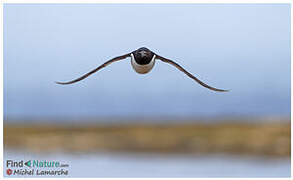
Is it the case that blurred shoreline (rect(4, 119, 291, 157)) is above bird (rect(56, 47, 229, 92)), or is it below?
below

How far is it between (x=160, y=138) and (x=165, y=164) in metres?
2.28

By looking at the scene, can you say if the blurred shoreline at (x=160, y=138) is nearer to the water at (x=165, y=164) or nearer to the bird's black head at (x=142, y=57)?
the water at (x=165, y=164)

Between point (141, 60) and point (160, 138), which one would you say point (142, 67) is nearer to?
point (141, 60)

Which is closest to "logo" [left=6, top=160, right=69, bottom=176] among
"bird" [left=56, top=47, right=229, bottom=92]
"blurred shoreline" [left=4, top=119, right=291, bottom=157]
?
"bird" [left=56, top=47, right=229, bottom=92]

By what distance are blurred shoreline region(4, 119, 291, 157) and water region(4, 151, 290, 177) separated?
426 millimetres

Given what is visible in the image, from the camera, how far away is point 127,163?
9555 mm

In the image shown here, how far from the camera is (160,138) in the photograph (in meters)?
11.7

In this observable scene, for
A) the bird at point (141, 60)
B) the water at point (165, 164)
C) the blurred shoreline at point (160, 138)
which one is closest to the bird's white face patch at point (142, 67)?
the bird at point (141, 60)

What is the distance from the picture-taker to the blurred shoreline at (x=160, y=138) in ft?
34.8

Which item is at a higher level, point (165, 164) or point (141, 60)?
point (141, 60)

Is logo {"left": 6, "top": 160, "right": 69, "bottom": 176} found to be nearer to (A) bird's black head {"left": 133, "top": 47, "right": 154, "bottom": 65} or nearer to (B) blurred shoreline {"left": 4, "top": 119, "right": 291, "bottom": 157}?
(A) bird's black head {"left": 133, "top": 47, "right": 154, "bottom": 65}

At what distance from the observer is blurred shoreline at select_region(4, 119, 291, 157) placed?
34.8 feet

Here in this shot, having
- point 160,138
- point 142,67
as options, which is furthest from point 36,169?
point 160,138

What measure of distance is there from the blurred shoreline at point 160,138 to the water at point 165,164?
43 cm
